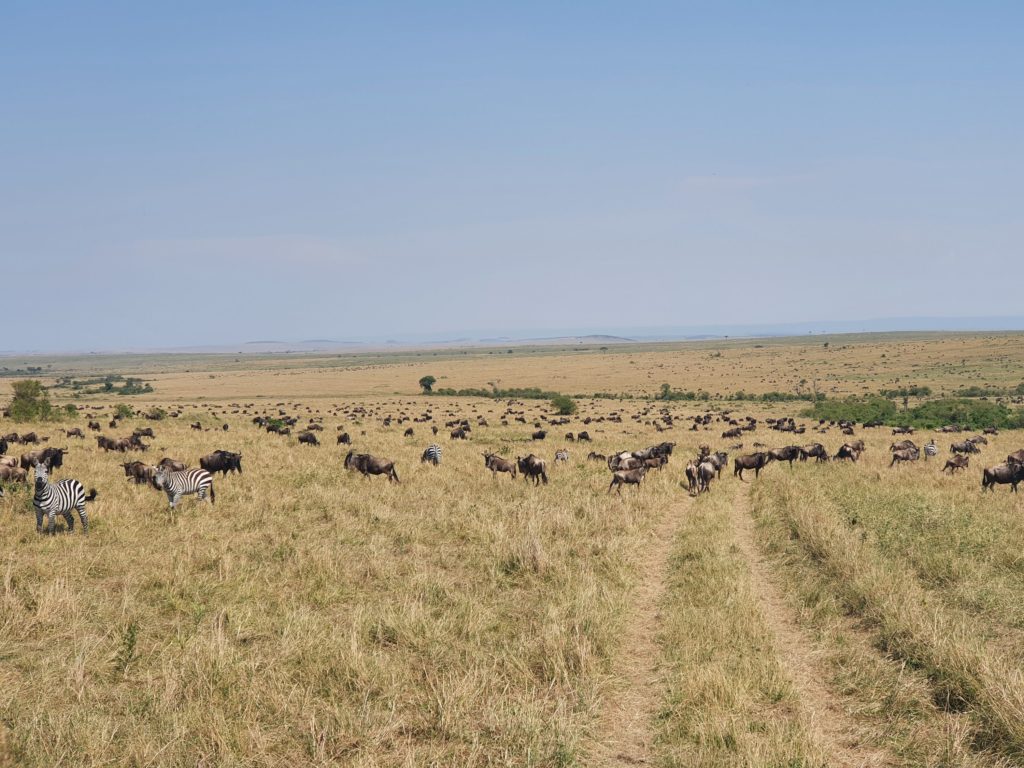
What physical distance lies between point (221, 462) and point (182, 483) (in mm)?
5877

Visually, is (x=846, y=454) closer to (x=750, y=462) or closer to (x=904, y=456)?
(x=904, y=456)

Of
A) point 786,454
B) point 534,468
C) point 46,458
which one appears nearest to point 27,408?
point 46,458

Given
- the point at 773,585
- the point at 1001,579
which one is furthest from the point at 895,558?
the point at 773,585

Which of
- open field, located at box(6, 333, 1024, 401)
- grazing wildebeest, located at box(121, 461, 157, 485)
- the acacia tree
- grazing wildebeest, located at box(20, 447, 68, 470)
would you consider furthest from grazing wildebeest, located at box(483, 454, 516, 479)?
open field, located at box(6, 333, 1024, 401)

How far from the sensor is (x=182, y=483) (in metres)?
16.3

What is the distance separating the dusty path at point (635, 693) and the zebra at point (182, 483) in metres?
10.9

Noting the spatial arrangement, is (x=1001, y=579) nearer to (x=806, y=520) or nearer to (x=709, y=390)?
(x=806, y=520)

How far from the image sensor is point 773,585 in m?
11.7

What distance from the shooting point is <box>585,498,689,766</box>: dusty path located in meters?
6.55

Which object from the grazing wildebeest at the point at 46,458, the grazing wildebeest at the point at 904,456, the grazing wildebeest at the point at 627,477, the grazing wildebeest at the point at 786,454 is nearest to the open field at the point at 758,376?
the grazing wildebeest at the point at 904,456

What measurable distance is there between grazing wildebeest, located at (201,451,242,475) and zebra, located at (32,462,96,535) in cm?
779

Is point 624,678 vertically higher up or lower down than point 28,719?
lower down

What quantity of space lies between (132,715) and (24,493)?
12401mm

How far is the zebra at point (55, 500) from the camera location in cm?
1290
